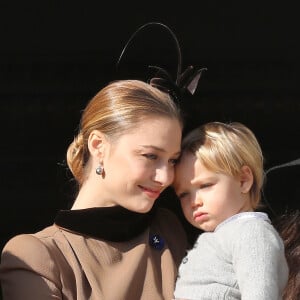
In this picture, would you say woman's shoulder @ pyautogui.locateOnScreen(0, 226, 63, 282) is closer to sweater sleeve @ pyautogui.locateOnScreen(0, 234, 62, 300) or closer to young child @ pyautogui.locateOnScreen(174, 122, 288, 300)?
sweater sleeve @ pyautogui.locateOnScreen(0, 234, 62, 300)

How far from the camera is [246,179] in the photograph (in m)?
2.19

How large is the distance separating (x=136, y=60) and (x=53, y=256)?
950mm

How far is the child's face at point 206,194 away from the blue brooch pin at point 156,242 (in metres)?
0.10

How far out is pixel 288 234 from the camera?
8.23 ft

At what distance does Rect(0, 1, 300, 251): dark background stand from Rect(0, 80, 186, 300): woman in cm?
60

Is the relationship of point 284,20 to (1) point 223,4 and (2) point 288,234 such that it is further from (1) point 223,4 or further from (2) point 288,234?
(2) point 288,234

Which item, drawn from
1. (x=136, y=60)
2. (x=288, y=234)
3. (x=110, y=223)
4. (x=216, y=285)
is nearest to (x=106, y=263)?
(x=110, y=223)

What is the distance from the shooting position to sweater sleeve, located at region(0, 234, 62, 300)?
201 centimetres

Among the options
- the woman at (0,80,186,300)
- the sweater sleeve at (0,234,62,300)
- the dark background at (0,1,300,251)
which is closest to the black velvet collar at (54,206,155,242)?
the woman at (0,80,186,300)

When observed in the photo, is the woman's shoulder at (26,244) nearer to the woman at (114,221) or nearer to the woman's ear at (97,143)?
the woman at (114,221)

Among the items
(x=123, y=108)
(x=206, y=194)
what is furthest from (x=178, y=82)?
(x=206, y=194)

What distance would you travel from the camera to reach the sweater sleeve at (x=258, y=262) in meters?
1.94

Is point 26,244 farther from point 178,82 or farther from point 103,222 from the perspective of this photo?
point 178,82

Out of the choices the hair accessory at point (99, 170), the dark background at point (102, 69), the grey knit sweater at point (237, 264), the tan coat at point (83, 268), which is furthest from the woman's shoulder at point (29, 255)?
the dark background at point (102, 69)
